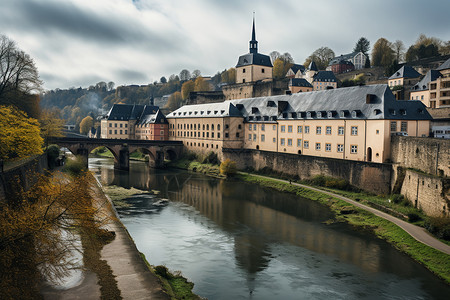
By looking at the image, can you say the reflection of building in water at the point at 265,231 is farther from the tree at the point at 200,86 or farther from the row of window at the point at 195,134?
the tree at the point at 200,86

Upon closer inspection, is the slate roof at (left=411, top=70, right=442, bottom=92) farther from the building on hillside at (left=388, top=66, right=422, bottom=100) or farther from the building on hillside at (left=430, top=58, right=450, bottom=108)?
the building on hillside at (left=388, top=66, right=422, bottom=100)

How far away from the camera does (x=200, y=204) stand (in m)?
35.3

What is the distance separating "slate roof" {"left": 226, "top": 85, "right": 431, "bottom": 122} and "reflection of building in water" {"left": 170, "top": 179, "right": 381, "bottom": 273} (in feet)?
37.7

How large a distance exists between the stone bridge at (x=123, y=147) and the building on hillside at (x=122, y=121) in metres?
21.9

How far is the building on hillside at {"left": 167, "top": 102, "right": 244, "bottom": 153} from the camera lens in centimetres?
5738

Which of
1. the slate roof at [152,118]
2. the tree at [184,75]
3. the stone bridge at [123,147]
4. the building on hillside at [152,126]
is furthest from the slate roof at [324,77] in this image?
the tree at [184,75]

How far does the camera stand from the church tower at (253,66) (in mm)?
78688

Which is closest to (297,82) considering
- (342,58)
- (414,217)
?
(342,58)

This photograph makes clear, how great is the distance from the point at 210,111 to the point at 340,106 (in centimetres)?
2582

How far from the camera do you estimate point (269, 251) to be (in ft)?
74.2

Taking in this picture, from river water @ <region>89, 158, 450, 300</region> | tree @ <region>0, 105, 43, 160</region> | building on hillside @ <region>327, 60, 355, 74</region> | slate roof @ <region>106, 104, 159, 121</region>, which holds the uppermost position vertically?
building on hillside @ <region>327, 60, 355, 74</region>

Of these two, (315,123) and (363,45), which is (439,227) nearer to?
(315,123)

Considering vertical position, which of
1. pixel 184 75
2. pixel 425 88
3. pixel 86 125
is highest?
pixel 184 75

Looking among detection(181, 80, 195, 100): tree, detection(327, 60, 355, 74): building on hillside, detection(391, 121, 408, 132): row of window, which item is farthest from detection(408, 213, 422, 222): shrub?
detection(181, 80, 195, 100): tree
